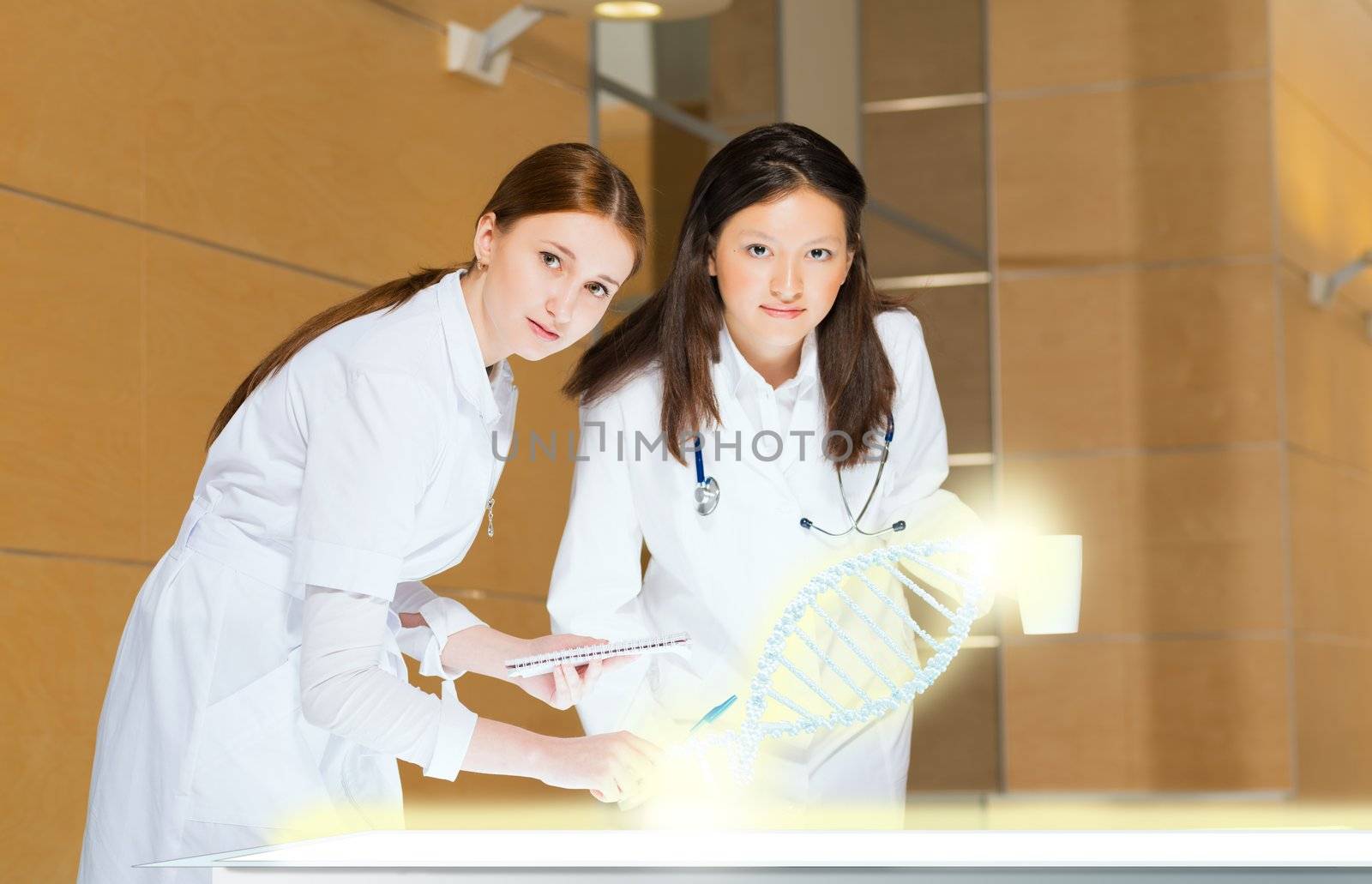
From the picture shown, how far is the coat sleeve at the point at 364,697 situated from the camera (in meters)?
1.22

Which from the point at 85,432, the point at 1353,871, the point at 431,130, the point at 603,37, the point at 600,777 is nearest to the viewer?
the point at 1353,871

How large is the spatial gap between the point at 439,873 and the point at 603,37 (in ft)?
7.58

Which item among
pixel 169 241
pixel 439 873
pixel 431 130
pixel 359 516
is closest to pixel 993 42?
pixel 431 130

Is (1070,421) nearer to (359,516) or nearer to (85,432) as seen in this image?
(85,432)

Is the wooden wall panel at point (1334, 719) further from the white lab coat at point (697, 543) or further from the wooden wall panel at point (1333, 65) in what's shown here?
the white lab coat at point (697, 543)

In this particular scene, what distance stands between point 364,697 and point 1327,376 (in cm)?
393

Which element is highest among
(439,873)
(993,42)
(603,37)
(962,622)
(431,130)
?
(993,42)

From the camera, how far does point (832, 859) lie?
0.97 m

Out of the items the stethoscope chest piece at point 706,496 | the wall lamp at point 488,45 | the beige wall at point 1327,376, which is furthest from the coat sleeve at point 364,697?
the beige wall at point 1327,376

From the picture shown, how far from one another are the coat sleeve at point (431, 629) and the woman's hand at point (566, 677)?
8cm

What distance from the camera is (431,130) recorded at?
2438 millimetres

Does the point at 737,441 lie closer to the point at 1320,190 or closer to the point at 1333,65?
the point at 1320,190

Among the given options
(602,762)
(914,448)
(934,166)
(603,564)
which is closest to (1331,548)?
(934,166)

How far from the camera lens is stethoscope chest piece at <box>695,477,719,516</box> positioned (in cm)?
155
